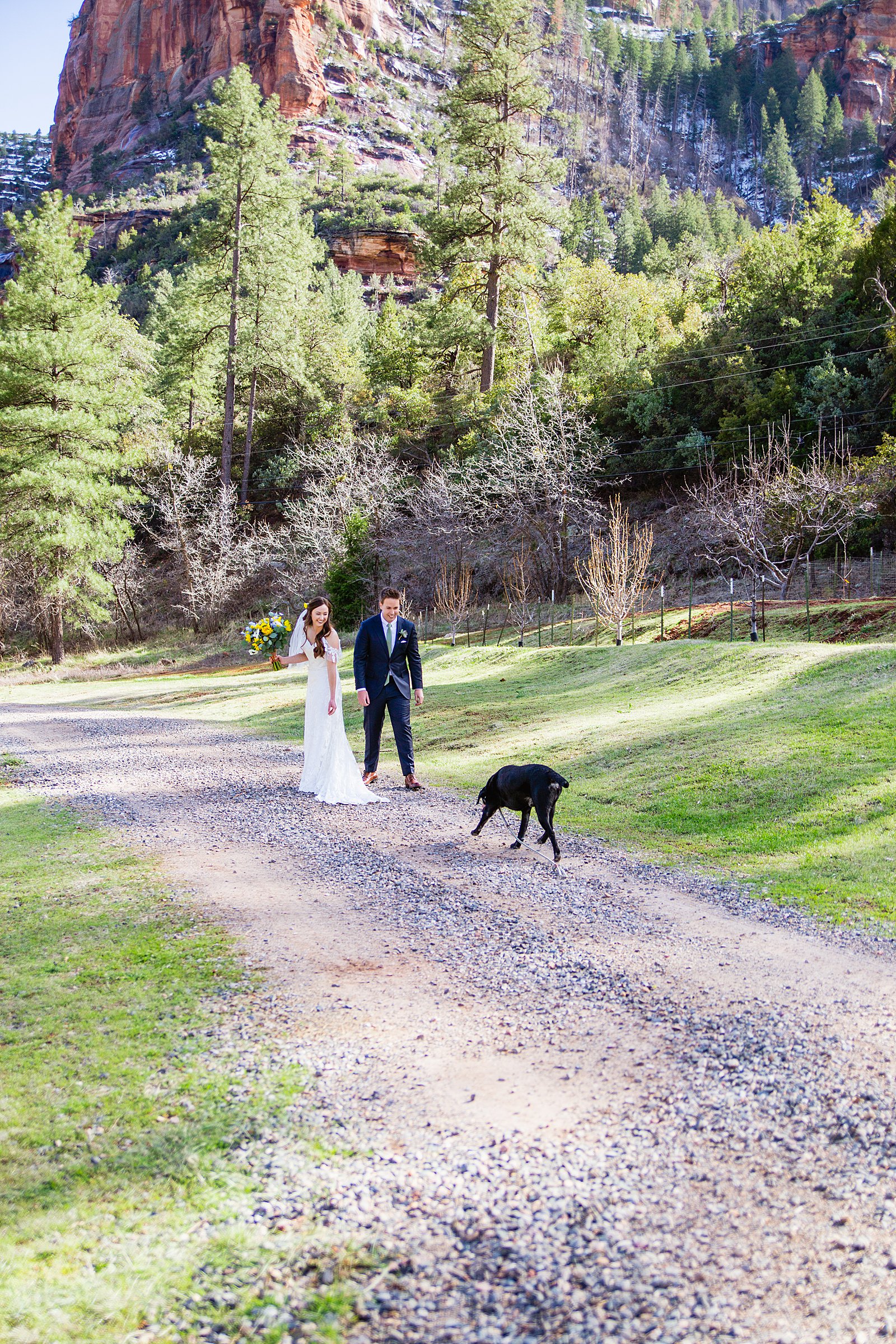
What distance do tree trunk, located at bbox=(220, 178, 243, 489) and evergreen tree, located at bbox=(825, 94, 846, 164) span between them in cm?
10749

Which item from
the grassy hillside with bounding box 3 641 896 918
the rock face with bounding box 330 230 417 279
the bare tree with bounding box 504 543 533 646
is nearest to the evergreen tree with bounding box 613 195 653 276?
the rock face with bounding box 330 230 417 279

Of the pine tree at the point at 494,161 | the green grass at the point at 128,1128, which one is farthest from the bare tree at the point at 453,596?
the green grass at the point at 128,1128

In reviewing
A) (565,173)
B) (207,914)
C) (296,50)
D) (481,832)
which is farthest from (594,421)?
(296,50)

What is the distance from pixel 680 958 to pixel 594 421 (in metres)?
36.5

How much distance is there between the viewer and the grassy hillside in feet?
25.0

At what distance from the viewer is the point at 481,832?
27.8 ft

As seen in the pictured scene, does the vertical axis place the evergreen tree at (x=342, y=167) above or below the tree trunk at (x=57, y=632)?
above

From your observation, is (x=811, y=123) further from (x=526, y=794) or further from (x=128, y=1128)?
(x=128, y=1128)

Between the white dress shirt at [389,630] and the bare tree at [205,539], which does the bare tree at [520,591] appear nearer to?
the bare tree at [205,539]

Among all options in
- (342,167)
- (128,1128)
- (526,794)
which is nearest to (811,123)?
(342,167)

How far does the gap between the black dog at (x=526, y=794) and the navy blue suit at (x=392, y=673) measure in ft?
8.63

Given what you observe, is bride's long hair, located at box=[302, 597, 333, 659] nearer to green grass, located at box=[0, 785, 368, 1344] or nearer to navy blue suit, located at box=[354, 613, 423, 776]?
navy blue suit, located at box=[354, 613, 423, 776]

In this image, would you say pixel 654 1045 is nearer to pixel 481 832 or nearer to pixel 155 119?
pixel 481 832

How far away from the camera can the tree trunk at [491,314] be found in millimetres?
42094
